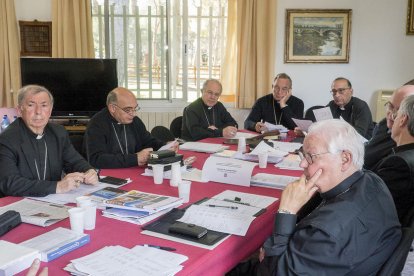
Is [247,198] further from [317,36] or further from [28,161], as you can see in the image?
[317,36]

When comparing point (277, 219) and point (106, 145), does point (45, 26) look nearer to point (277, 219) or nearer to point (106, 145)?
point (106, 145)

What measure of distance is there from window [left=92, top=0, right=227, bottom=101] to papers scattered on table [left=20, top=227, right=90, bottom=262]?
405 centimetres

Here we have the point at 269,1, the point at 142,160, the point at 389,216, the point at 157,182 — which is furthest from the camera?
the point at 269,1

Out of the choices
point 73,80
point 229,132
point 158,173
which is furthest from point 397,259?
point 73,80

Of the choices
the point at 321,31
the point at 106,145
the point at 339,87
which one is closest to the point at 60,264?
the point at 106,145

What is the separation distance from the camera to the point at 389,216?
1455 mm

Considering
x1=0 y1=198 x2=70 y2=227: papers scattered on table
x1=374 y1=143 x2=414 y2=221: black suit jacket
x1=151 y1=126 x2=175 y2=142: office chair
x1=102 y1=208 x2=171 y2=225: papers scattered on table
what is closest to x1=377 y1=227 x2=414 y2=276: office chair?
x1=374 y1=143 x2=414 y2=221: black suit jacket

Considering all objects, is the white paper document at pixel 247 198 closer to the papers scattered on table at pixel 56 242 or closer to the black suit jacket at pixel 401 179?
the black suit jacket at pixel 401 179

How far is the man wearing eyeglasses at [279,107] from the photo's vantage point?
456 cm

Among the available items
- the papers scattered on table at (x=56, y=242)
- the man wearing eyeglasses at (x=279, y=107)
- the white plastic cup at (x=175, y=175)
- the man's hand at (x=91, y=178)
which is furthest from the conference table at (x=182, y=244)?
the man wearing eyeglasses at (x=279, y=107)

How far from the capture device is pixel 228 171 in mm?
2318

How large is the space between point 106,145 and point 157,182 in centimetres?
82

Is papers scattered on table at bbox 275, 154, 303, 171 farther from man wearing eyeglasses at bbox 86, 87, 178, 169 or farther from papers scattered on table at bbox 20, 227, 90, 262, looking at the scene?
papers scattered on table at bbox 20, 227, 90, 262

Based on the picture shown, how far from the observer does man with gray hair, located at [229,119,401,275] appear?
4.40 ft
